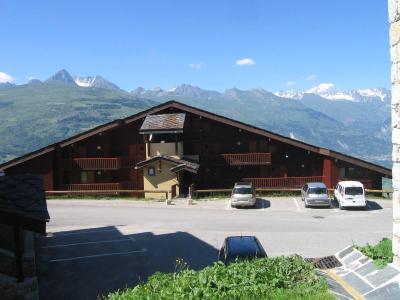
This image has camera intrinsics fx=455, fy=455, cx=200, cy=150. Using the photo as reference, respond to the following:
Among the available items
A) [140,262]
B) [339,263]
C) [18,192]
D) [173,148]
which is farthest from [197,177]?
[339,263]

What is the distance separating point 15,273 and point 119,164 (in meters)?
30.3

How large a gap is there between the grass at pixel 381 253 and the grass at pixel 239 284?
1625 mm

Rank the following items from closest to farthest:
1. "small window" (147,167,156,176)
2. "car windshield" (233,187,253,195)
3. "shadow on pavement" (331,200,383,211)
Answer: "shadow on pavement" (331,200,383,211)
"car windshield" (233,187,253,195)
"small window" (147,167,156,176)

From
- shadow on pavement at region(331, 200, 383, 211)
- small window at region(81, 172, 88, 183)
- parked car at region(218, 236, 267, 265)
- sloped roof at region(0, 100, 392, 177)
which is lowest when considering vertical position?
shadow on pavement at region(331, 200, 383, 211)

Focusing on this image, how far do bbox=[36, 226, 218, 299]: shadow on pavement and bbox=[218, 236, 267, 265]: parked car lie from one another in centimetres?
340

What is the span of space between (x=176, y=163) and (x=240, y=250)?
26255 millimetres

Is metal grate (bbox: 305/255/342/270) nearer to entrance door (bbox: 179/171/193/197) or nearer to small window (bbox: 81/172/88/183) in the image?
entrance door (bbox: 179/171/193/197)

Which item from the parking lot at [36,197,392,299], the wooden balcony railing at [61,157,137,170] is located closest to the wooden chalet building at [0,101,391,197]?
the wooden balcony railing at [61,157,137,170]

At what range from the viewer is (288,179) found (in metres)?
43.6

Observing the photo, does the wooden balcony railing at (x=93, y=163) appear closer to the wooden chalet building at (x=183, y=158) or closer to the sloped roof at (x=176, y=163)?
the wooden chalet building at (x=183, y=158)

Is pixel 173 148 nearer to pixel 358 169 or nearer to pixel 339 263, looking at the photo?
pixel 358 169

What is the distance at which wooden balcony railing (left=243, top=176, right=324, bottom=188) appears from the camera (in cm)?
4338

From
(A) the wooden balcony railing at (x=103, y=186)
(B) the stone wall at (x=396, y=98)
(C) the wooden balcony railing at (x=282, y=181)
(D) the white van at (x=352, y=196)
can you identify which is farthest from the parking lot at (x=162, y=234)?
(B) the stone wall at (x=396, y=98)

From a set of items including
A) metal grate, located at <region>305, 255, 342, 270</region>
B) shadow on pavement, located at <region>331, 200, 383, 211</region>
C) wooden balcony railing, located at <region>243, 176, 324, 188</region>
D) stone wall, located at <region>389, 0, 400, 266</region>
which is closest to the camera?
stone wall, located at <region>389, 0, 400, 266</region>
